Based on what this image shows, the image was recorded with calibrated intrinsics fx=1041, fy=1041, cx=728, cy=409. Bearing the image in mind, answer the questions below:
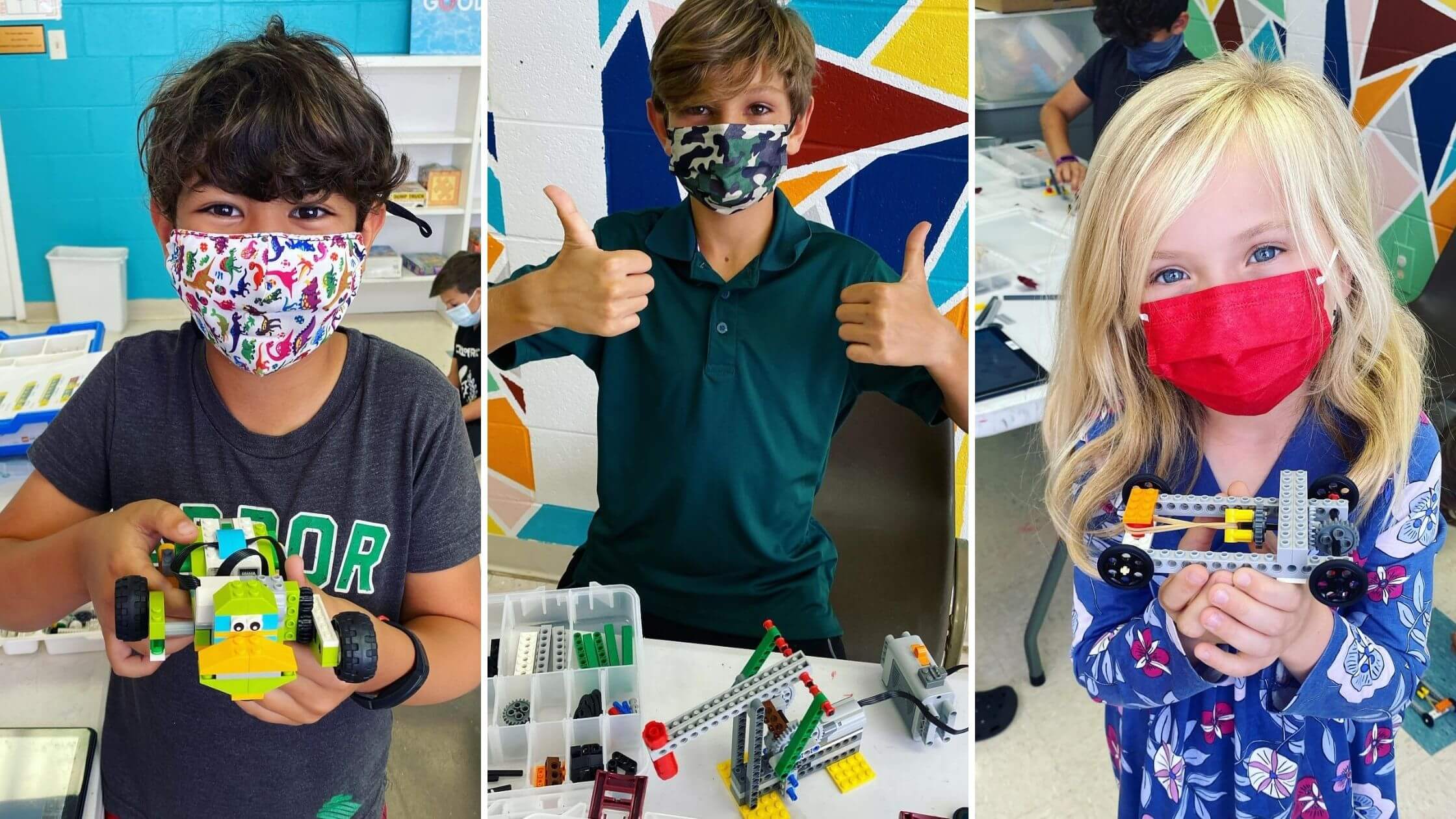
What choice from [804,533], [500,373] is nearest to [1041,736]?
[804,533]

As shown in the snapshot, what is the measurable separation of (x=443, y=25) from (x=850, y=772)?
2.86 meters

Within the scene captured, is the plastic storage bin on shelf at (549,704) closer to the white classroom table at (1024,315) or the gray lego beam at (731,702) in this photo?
the gray lego beam at (731,702)

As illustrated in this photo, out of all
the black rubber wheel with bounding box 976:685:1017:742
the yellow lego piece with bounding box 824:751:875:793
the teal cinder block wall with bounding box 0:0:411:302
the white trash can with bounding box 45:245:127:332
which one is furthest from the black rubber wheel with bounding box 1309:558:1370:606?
the white trash can with bounding box 45:245:127:332

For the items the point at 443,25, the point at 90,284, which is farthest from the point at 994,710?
the point at 443,25

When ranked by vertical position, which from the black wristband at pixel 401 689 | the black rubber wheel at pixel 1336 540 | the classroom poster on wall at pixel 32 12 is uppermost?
the classroom poster on wall at pixel 32 12

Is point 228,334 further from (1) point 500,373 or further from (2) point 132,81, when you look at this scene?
(2) point 132,81

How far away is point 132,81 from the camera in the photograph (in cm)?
264

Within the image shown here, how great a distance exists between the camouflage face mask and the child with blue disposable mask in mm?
348

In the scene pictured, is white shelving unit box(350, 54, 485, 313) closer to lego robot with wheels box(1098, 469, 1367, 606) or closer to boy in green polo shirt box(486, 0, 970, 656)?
boy in green polo shirt box(486, 0, 970, 656)

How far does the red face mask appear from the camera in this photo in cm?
80

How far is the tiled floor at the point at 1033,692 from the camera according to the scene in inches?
76.6

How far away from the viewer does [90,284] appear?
268 centimetres

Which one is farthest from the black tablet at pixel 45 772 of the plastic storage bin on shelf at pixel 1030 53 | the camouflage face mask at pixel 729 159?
the plastic storage bin on shelf at pixel 1030 53

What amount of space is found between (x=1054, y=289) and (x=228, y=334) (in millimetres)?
1517
